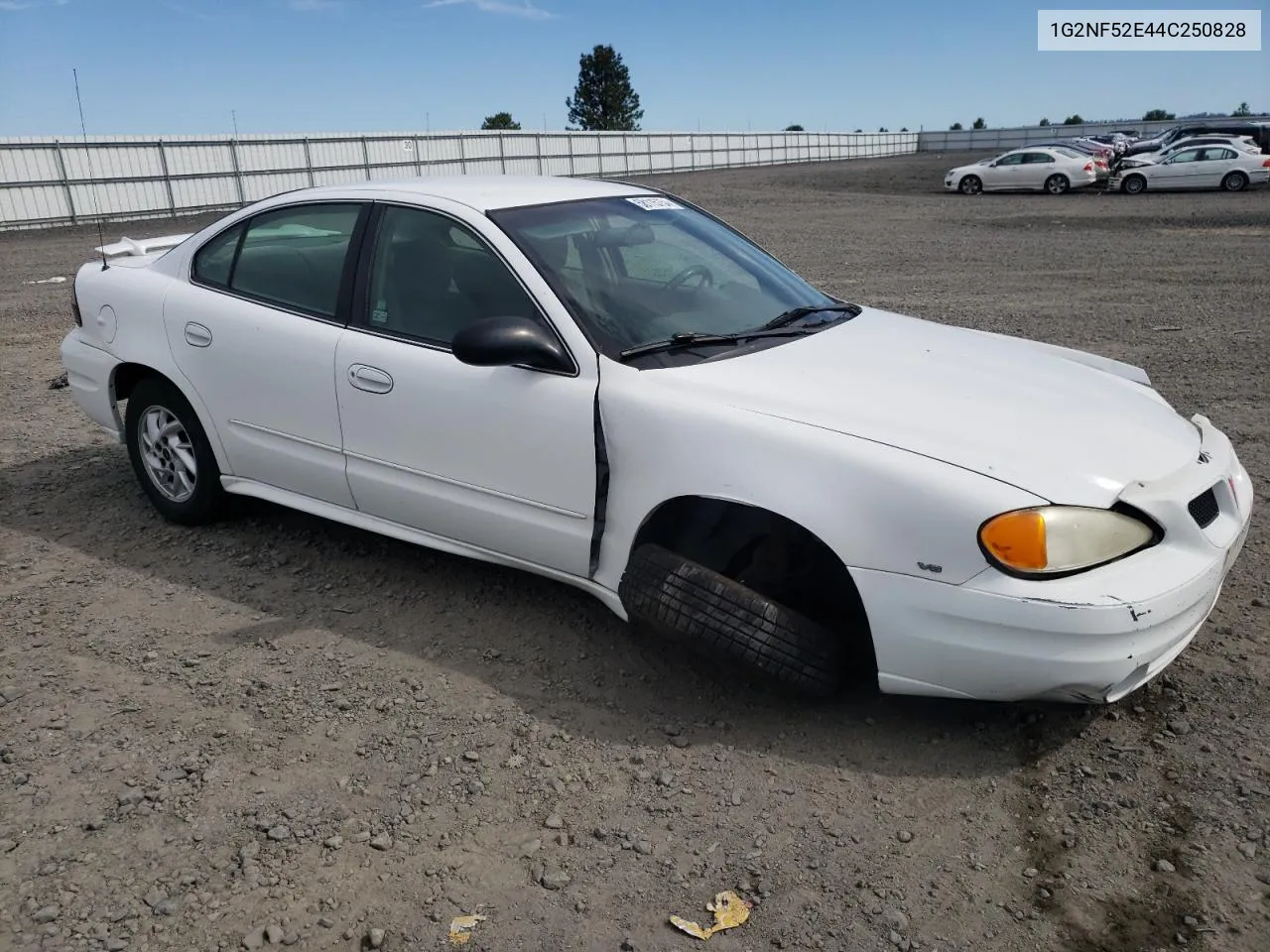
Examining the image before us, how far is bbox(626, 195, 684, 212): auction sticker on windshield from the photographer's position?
14.4 ft

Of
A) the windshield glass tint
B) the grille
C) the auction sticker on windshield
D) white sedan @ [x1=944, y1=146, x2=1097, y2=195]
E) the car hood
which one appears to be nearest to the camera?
the car hood

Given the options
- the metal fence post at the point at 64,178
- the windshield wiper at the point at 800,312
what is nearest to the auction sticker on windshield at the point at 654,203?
the windshield wiper at the point at 800,312

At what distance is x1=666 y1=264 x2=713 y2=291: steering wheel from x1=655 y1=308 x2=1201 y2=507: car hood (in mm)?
482

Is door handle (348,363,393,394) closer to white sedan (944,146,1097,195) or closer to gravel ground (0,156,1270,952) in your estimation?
gravel ground (0,156,1270,952)

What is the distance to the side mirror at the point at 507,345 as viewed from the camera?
337cm

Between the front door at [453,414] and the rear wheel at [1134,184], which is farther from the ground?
the front door at [453,414]

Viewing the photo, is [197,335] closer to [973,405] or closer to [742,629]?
[742,629]

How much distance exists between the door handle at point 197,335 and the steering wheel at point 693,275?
2.02 meters

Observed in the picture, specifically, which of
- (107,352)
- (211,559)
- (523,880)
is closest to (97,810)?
(523,880)

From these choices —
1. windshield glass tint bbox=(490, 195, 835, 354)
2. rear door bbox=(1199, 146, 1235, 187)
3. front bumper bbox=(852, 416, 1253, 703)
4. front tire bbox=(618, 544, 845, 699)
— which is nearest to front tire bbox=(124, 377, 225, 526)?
windshield glass tint bbox=(490, 195, 835, 354)

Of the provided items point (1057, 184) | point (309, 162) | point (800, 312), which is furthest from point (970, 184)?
point (800, 312)

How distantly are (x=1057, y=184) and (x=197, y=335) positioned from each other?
2945cm

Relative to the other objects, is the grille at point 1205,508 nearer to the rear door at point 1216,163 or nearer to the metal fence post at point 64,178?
the metal fence post at point 64,178

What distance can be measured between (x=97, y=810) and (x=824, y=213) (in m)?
22.8
